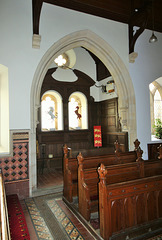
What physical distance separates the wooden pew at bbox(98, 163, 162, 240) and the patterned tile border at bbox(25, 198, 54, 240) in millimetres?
823

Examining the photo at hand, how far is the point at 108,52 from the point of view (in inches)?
204

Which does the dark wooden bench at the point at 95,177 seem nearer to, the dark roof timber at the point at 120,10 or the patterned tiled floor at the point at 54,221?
the patterned tiled floor at the point at 54,221

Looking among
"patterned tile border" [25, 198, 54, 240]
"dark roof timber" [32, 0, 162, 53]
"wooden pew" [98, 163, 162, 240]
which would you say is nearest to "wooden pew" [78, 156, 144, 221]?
"wooden pew" [98, 163, 162, 240]

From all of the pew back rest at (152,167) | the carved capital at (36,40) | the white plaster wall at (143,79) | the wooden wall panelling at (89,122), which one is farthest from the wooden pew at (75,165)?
the carved capital at (36,40)

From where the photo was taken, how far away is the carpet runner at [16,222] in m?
2.42

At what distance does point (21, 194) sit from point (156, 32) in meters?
5.99

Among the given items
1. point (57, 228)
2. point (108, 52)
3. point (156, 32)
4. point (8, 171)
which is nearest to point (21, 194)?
point (8, 171)

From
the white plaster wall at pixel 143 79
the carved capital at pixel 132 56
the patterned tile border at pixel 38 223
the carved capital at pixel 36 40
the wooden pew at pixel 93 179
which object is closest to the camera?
the patterned tile border at pixel 38 223

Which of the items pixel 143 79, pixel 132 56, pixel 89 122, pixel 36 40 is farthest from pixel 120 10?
pixel 89 122

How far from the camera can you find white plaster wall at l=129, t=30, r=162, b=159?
5465 millimetres

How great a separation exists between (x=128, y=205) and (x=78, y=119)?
17.0 ft

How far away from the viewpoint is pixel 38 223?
114 inches

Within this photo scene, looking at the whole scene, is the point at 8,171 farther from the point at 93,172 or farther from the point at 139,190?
the point at 139,190

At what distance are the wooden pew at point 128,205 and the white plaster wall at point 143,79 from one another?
302 centimetres
